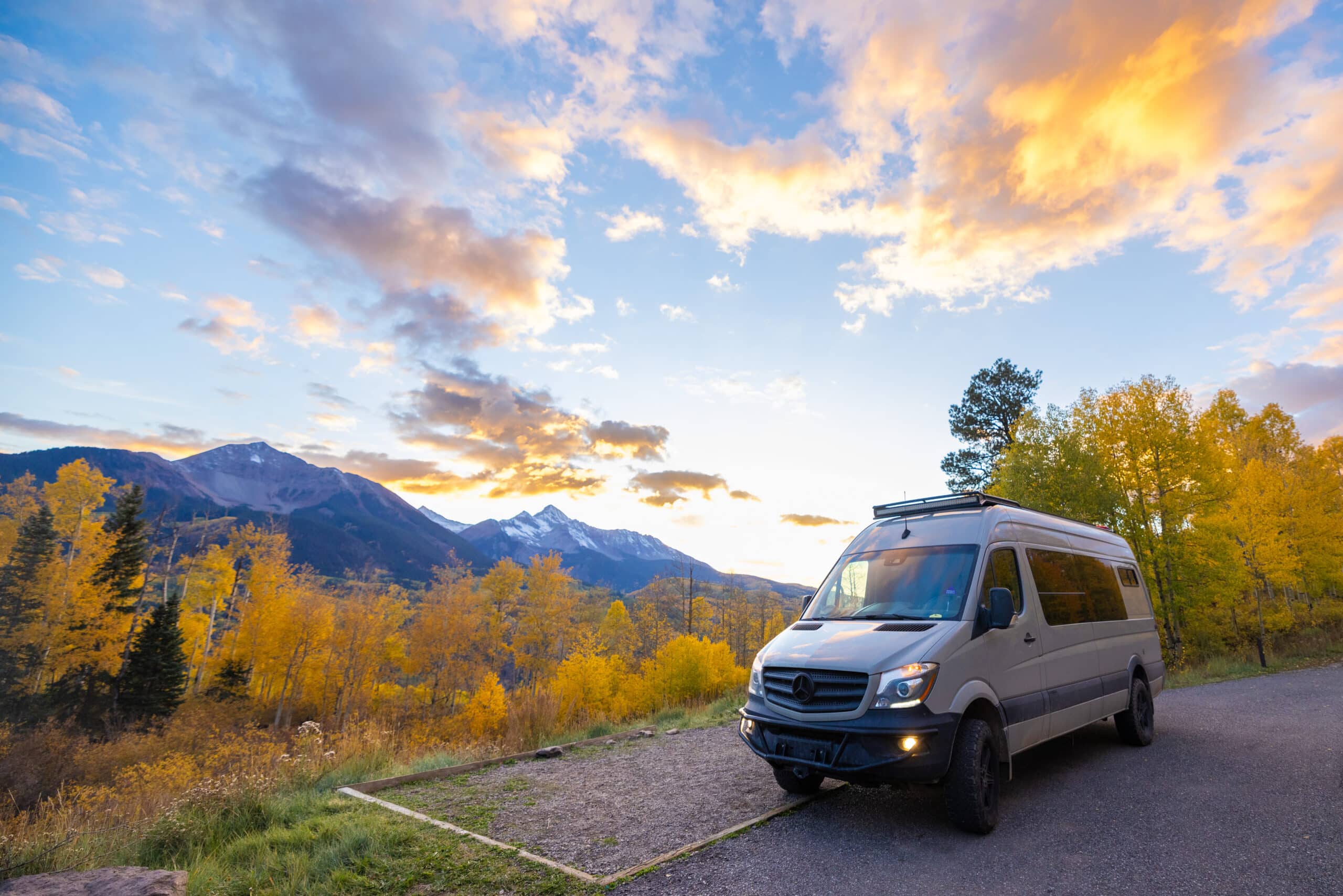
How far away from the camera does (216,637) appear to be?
161ft

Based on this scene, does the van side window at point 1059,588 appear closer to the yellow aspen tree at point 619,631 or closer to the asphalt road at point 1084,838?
the asphalt road at point 1084,838

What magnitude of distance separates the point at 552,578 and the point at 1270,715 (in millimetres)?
43051

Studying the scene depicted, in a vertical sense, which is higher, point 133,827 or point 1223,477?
point 1223,477

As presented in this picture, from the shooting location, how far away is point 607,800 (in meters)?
6.17

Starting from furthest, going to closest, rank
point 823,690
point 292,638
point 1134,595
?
point 292,638
point 1134,595
point 823,690

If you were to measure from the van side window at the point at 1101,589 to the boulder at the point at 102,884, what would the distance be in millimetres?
8786

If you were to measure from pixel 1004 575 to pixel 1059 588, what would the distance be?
54.7 inches

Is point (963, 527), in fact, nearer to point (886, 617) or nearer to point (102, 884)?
point (886, 617)

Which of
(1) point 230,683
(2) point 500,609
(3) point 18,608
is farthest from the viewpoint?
(2) point 500,609

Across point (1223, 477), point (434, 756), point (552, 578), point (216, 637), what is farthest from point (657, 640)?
point (434, 756)

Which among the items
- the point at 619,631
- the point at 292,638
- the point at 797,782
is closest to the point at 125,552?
the point at 292,638

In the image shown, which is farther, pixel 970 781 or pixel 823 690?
pixel 823 690

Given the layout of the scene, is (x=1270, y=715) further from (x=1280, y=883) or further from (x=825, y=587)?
(x=825, y=587)

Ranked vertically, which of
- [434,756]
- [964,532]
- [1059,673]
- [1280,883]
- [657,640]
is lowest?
[657,640]
